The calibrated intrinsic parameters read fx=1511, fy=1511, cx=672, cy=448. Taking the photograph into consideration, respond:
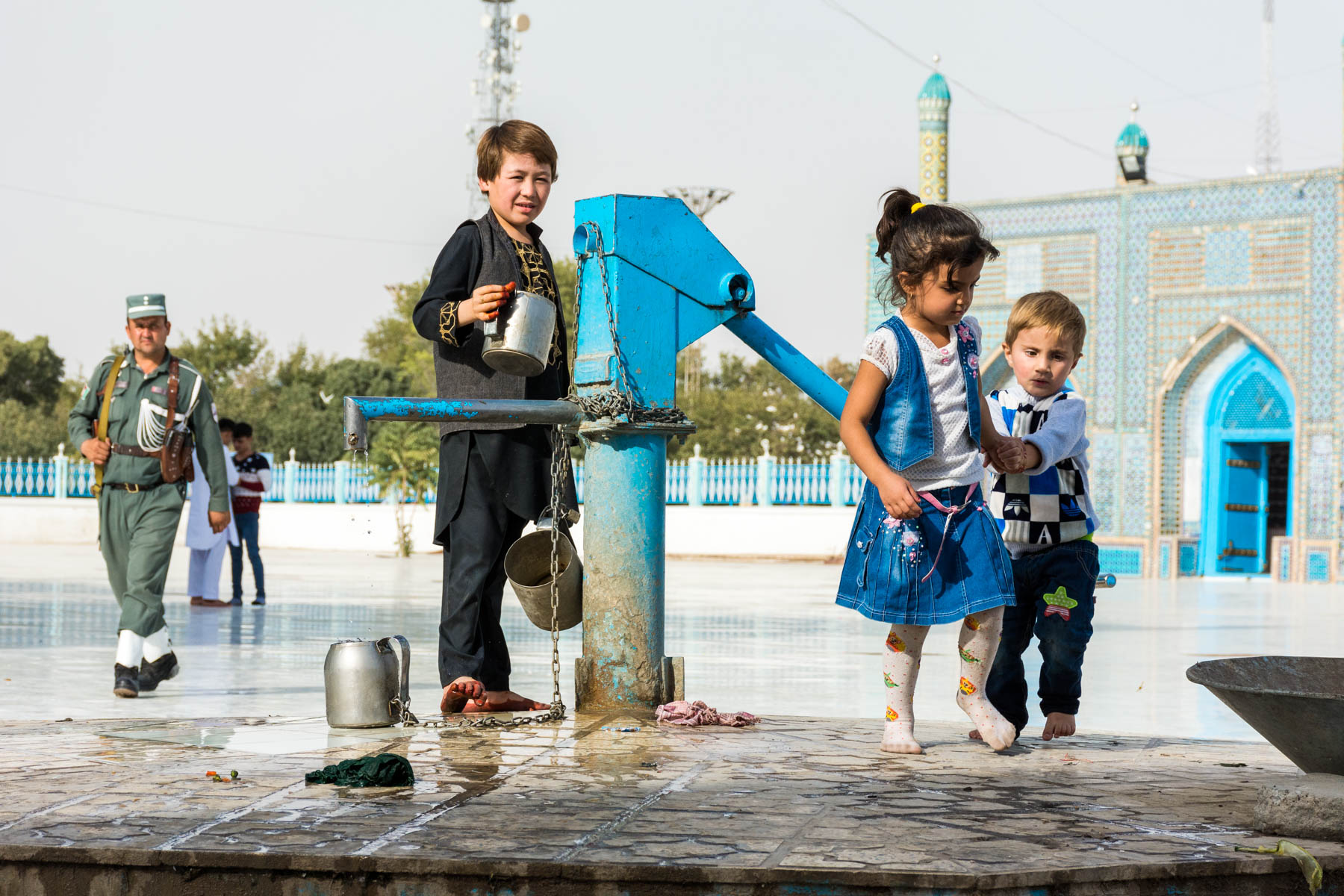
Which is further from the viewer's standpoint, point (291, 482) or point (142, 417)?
point (291, 482)

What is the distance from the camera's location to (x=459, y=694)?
A: 13.6ft

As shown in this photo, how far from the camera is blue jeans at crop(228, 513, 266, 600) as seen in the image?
11.7 meters

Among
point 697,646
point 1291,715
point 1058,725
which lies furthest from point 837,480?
point 1291,715

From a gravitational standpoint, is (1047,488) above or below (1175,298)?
below

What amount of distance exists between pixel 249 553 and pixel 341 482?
15018 mm

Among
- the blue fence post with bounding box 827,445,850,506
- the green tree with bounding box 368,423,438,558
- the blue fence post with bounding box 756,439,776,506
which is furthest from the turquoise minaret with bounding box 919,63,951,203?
the green tree with bounding box 368,423,438,558

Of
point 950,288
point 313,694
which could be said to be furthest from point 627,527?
point 313,694

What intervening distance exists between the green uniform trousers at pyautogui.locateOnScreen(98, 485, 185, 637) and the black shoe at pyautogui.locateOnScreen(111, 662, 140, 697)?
15 cm

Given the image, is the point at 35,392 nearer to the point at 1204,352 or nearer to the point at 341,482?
the point at 341,482

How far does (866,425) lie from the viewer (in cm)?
362

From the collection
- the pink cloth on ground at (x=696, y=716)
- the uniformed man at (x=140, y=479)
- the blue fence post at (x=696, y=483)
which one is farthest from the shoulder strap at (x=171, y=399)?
the blue fence post at (x=696, y=483)

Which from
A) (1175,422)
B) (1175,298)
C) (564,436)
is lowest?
(564,436)

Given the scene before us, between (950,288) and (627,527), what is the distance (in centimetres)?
109

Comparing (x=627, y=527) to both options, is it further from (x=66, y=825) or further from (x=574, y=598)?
(x=66, y=825)
